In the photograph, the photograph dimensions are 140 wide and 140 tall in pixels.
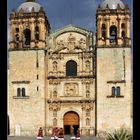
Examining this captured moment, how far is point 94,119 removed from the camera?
3194cm

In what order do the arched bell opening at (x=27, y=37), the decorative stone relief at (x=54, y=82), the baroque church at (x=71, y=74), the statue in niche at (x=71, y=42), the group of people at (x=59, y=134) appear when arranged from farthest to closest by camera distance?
1. the arched bell opening at (x=27, y=37)
2. the decorative stone relief at (x=54, y=82)
3. the statue in niche at (x=71, y=42)
4. the baroque church at (x=71, y=74)
5. the group of people at (x=59, y=134)

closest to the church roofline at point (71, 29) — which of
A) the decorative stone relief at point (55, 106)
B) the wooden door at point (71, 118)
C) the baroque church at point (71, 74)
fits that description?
the baroque church at point (71, 74)

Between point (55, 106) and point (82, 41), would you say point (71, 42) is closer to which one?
point (82, 41)

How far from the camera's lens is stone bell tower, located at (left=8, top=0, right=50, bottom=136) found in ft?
103

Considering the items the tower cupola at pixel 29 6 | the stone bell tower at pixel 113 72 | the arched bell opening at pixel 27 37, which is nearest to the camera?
the stone bell tower at pixel 113 72

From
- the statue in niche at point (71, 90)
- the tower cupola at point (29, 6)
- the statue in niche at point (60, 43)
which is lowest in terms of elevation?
the statue in niche at point (71, 90)

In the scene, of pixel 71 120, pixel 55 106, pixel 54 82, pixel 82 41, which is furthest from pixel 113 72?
pixel 55 106

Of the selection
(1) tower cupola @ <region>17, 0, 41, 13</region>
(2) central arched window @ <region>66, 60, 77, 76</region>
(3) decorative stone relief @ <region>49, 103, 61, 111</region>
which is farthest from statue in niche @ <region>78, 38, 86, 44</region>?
(3) decorative stone relief @ <region>49, 103, 61, 111</region>

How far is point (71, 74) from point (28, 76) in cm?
337

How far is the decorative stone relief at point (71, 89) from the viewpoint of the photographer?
3219 cm

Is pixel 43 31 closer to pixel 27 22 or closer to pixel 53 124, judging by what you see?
pixel 27 22

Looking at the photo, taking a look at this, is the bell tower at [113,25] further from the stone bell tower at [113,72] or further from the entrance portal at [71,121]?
the entrance portal at [71,121]

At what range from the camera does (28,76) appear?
3177cm
